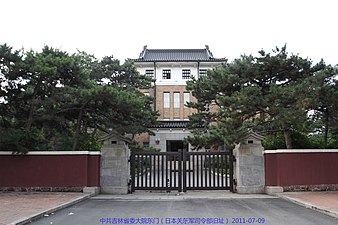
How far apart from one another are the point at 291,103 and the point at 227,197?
14.5 feet

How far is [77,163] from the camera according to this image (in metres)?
14.8

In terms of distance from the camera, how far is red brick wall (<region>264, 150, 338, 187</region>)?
14609 millimetres

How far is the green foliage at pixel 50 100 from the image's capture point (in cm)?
1459

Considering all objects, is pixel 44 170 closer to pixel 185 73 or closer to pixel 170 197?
pixel 170 197

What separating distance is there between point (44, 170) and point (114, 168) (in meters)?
2.74

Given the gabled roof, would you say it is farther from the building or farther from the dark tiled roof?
the dark tiled roof

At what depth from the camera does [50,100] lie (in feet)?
49.4

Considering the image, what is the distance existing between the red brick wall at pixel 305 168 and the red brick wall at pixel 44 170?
7578 mm

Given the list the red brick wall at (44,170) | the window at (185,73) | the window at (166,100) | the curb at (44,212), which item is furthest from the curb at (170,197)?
the window at (185,73)

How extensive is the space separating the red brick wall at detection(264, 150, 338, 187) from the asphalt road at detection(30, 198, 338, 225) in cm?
228

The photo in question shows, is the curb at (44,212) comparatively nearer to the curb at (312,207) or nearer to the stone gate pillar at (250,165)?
the stone gate pillar at (250,165)

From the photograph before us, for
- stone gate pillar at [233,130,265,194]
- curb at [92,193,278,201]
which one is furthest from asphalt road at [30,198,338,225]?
stone gate pillar at [233,130,265,194]

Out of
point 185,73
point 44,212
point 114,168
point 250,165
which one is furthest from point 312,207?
point 185,73

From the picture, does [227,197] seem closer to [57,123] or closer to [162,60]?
[57,123]
